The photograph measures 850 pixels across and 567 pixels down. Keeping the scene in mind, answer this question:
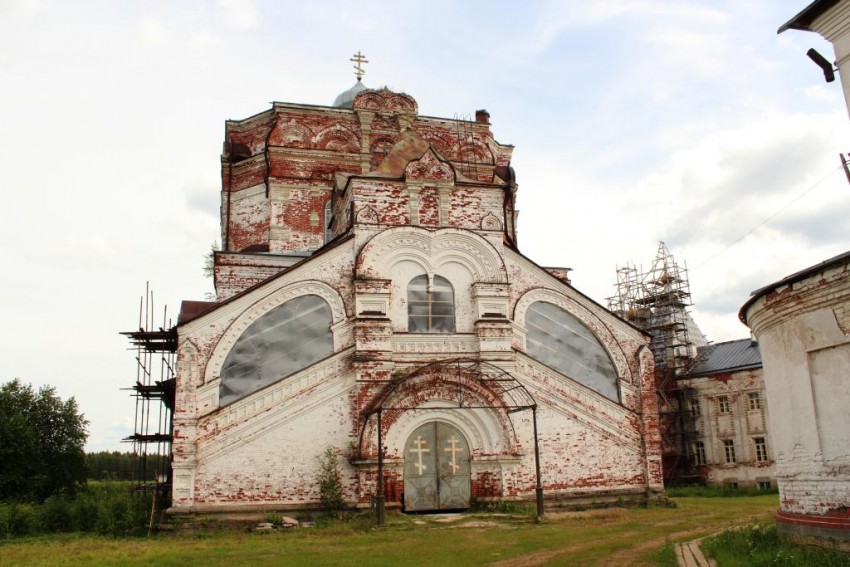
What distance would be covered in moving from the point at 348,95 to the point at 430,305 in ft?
41.7

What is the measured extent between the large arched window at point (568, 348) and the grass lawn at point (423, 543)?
321 centimetres

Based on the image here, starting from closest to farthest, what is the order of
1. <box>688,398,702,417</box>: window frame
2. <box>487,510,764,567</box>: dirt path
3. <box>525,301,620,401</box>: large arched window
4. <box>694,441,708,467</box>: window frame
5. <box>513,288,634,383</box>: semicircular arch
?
<box>487,510,764,567</box>: dirt path
<box>525,301,620,401</box>: large arched window
<box>513,288,634,383</box>: semicircular arch
<box>694,441,708,467</box>: window frame
<box>688,398,702,417</box>: window frame

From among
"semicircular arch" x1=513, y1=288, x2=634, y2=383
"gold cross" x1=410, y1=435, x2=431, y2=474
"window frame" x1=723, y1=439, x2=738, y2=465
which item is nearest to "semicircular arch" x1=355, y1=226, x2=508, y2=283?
"semicircular arch" x1=513, y1=288, x2=634, y2=383

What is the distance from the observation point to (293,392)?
51.7 feet

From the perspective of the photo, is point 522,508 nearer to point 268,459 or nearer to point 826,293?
point 268,459

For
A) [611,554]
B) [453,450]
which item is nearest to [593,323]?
[453,450]

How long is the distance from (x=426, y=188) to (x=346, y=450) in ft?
20.7

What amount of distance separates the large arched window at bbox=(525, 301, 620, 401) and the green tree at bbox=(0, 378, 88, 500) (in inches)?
862

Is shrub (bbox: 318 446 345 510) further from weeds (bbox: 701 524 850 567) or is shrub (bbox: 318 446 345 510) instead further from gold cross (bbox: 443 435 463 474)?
weeds (bbox: 701 524 850 567)

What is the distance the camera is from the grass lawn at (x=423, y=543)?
1059 centimetres

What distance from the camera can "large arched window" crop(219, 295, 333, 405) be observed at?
15.8 meters

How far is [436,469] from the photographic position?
16172 millimetres

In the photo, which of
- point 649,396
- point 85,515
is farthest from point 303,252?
point 649,396

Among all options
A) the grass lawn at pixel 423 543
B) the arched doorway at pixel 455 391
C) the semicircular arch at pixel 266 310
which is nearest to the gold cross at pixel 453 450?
the arched doorway at pixel 455 391
